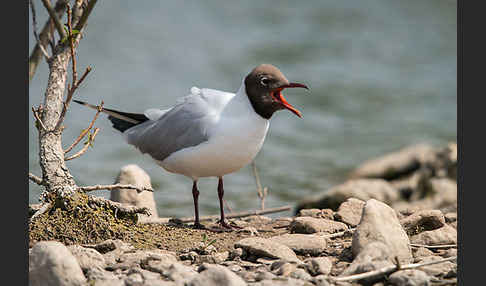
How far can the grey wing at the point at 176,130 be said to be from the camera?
5.36 m

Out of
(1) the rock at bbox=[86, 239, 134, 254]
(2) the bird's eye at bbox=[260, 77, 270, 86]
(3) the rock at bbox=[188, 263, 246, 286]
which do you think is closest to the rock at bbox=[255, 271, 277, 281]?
(3) the rock at bbox=[188, 263, 246, 286]

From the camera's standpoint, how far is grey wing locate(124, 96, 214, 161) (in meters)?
5.36

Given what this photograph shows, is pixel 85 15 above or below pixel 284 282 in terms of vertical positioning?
above

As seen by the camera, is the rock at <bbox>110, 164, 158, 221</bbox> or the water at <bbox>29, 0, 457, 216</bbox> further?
the water at <bbox>29, 0, 457, 216</bbox>

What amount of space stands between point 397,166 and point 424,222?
573 cm

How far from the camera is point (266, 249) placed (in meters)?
4.15

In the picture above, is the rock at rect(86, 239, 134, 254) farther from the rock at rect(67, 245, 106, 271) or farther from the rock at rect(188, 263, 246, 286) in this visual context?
the rock at rect(188, 263, 246, 286)

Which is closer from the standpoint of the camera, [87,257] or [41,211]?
[87,257]

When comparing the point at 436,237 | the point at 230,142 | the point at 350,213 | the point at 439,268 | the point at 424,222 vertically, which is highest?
the point at 230,142

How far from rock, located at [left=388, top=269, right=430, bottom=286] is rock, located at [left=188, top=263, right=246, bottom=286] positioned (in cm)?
85

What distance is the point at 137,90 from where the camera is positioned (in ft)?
41.1

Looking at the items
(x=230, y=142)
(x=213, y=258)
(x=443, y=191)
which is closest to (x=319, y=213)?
(x=230, y=142)

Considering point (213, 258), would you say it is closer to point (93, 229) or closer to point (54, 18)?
point (93, 229)

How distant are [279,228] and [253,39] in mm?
11209
